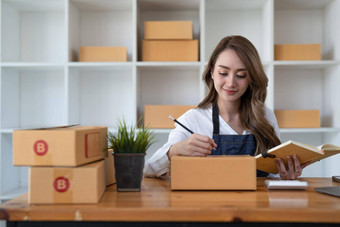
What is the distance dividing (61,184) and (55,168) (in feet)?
0.17

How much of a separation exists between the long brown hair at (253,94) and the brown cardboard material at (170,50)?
63cm

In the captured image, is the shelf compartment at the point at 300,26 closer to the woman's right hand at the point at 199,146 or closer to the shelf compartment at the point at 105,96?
the shelf compartment at the point at 105,96

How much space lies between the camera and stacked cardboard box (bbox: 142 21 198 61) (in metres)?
2.77

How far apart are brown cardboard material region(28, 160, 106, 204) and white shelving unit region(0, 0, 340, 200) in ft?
6.17

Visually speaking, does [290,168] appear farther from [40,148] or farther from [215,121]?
[40,148]

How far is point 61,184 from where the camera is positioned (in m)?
1.07

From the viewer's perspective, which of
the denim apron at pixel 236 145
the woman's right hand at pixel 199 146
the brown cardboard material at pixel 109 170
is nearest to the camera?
the brown cardboard material at pixel 109 170

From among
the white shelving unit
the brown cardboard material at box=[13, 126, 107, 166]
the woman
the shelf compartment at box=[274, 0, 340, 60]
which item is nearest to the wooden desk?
the brown cardboard material at box=[13, 126, 107, 166]

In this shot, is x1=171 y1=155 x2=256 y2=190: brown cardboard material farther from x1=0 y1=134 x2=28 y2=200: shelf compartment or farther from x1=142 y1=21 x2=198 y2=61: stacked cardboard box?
x1=0 y1=134 x2=28 y2=200: shelf compartment

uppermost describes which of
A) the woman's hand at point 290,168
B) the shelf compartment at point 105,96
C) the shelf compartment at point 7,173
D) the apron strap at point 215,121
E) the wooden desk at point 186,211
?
the shelf compartment at point 105,96

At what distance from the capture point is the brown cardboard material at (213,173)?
123cm

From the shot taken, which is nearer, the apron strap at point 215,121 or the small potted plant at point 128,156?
the small potted plant at point 128,156

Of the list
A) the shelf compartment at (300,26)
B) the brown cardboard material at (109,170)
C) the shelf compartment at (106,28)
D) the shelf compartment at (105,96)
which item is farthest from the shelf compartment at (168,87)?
the brown cardboard material at (109,170)
